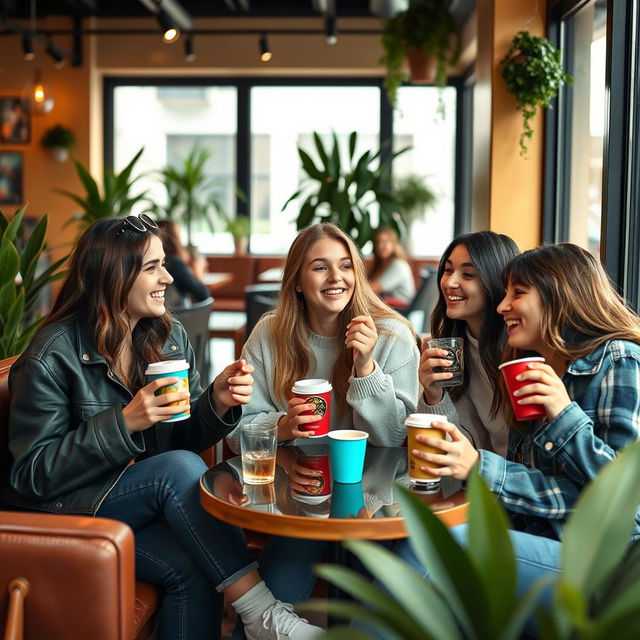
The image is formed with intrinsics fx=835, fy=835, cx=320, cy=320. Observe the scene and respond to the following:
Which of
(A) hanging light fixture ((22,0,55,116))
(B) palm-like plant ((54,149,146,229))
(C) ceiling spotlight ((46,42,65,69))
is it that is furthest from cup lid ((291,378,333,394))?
(C) ceiling spotlight ((46,42,65,69))

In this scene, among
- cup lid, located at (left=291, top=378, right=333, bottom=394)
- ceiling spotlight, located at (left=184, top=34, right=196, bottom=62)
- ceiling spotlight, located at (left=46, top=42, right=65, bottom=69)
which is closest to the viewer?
cup lid, located at (left=291, top=378, right=333, bottom=394)

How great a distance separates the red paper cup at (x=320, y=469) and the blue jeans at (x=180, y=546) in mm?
234

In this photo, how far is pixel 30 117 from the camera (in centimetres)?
942

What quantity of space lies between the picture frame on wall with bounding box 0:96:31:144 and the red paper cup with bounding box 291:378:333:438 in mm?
8443

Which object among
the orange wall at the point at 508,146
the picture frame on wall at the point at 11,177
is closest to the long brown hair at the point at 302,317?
the orange wall at the point at 508,146

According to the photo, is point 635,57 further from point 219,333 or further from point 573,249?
point 219,333

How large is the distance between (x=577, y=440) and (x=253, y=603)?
82 centimetres

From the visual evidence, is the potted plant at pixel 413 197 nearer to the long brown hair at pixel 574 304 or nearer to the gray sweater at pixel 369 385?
the gray sweater at pixel 369 385

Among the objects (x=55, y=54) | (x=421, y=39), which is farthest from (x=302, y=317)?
(x=55, y=54)

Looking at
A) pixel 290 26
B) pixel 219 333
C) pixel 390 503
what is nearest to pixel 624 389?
pixel 390 503

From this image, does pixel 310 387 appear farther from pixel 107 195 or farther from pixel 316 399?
pixel 107 195

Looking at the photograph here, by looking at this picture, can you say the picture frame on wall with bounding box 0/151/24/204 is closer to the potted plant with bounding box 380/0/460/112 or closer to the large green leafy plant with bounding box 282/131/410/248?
the potted plant with bounding box 380/0/460/112

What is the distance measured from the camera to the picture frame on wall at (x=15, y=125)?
9414mm

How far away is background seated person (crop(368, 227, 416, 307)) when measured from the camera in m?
6.28
